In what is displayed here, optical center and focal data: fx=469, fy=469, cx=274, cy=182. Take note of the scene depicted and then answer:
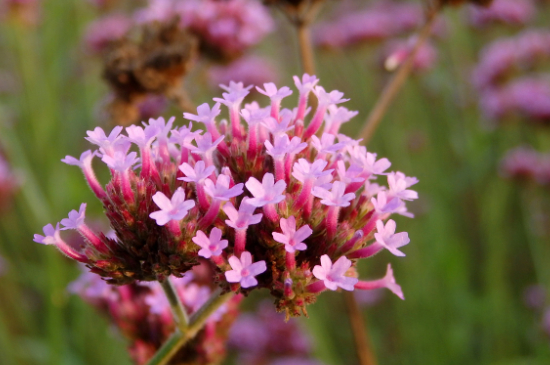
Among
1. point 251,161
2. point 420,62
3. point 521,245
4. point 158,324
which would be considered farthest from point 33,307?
point 521,245

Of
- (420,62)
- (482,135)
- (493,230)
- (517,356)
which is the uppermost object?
(420,62)

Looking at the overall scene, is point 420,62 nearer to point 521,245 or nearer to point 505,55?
point 505,55

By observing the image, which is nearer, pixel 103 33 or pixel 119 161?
pixel 119 161

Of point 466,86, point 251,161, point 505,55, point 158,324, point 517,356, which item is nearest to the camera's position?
point 251,161

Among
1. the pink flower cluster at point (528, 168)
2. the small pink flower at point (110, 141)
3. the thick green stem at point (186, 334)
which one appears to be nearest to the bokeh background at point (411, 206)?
the pink flower cluster at point (528, 168)

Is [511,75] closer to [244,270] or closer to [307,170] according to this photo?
[307,170]

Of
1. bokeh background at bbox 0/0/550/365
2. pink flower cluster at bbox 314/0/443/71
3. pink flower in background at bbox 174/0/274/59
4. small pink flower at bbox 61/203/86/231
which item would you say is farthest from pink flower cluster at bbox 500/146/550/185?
small pink flower at bbox 61/203/86/231

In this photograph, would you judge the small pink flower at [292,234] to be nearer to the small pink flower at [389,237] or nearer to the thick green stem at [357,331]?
the small pink flower at [389,237]

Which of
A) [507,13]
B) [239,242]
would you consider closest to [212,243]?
[239,242]
